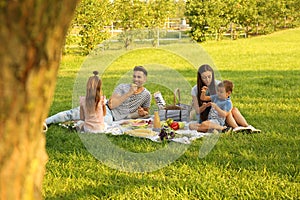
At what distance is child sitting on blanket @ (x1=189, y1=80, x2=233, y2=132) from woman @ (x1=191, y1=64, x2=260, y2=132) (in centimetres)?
8

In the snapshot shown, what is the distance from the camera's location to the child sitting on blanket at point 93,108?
206 inches

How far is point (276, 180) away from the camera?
369 cm

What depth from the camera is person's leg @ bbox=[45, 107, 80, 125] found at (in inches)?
232

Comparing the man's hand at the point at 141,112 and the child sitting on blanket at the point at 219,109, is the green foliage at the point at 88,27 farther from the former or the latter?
the child sitting on blanket at the point at 219,109

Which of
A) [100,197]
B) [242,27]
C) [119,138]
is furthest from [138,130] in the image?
[242,27]

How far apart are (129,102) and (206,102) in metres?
1.22

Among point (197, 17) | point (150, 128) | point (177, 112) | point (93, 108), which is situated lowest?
point (150, 128)

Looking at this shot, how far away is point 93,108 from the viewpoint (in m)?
5.32

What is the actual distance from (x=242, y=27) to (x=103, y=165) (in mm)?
28413

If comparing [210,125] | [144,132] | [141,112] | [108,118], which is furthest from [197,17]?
[144,132]

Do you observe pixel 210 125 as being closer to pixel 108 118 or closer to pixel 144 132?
pixel 144 132

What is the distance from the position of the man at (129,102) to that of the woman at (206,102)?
0.82 m

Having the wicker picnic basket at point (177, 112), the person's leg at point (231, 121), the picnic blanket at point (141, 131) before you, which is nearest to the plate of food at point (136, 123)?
the picnic blanket at point (141, 131)

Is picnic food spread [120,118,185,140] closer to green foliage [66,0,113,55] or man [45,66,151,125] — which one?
man [45,66,151,125]
